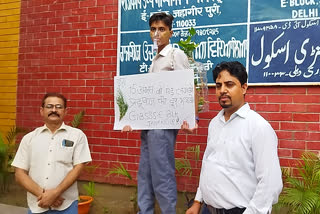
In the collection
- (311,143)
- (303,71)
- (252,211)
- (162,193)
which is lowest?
(162,193)

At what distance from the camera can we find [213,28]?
4199mm

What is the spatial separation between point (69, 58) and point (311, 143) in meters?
3.28

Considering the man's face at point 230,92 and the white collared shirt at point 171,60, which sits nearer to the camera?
the man's face at point 230,92

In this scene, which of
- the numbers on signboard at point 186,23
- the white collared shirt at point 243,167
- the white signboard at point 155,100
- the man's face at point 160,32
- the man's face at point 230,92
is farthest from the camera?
the numbers on signboard at point 186,23

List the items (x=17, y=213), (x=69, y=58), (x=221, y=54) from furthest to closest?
(x=69, y=58)
(x=17, y=213)
(x=221, y=54)

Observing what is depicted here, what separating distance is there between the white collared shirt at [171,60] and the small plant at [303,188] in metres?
1.54

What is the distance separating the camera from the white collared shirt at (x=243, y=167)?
1.92 m

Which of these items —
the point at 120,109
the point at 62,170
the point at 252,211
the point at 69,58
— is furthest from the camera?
the point at 69,58

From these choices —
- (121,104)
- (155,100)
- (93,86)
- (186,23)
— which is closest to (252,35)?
(186,23)

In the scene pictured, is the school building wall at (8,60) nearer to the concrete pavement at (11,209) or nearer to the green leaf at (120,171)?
the concrete pavement at (11,209)

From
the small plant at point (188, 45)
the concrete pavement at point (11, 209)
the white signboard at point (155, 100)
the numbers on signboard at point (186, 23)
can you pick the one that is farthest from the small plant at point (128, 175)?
the numbers on signboard at point (186, 23)

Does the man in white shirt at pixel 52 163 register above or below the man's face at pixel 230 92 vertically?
below

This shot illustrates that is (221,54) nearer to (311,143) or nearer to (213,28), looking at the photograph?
(213,28)

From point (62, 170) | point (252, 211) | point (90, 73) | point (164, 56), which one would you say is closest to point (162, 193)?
point (62, 170)
